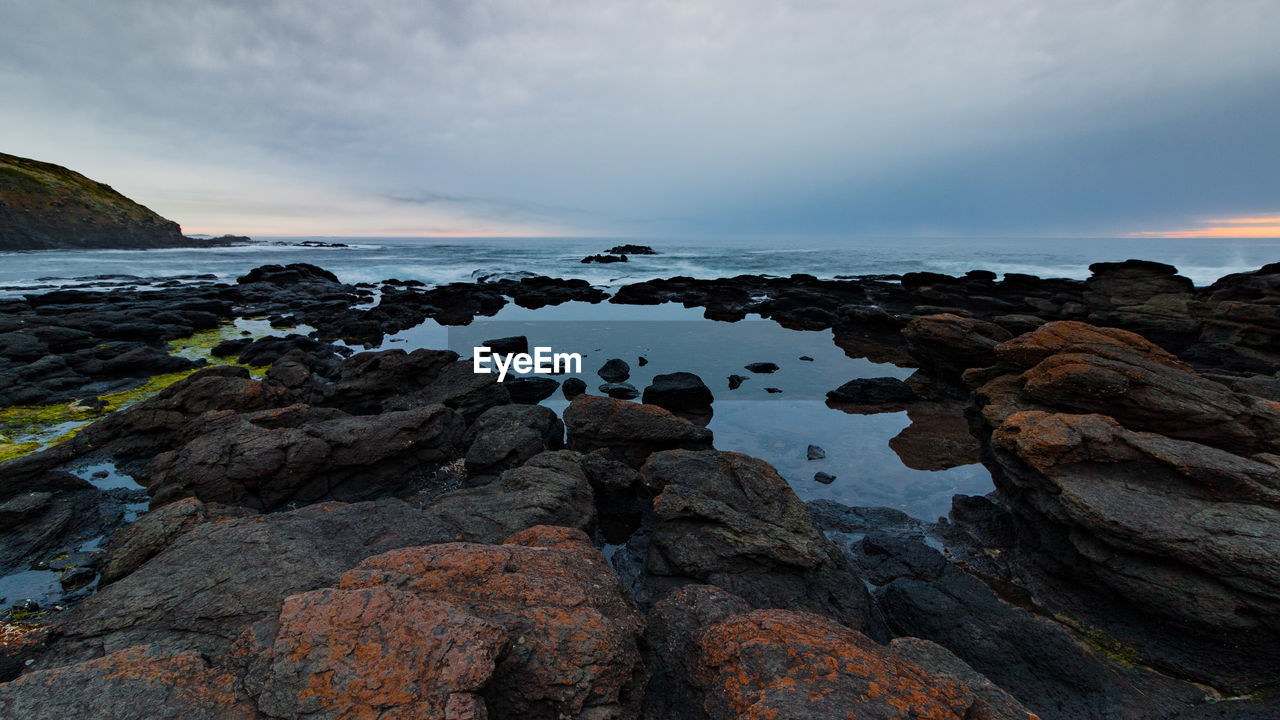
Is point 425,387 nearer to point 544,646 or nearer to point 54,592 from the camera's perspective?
point 54,592

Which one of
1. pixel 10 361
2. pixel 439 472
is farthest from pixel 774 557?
pixel 10 361

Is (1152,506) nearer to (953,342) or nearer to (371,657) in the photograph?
(371,657)

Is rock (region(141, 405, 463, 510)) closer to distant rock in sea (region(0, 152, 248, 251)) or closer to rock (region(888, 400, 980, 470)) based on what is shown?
rock (region(888, 400, 980, 470))

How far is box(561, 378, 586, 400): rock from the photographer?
615 inches

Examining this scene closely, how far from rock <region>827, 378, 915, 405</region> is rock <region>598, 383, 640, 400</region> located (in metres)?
6.11

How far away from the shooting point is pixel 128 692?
3.00 meters

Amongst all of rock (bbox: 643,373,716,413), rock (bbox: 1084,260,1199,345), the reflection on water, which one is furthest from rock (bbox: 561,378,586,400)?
rock (bbox: 1084,260,1199,345)

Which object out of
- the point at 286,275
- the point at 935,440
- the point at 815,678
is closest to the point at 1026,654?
the point at 815,678

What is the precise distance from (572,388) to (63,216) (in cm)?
13291

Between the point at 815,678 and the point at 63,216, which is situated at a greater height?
the point at 63,216

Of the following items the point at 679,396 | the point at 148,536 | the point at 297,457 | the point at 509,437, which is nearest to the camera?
the point at 148,536

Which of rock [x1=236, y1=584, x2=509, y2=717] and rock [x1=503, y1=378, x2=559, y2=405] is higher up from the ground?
rock [x1=236, y1=584, x2=509, y2=717]

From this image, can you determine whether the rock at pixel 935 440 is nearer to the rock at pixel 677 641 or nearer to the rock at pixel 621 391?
the rock at pixel 621 391

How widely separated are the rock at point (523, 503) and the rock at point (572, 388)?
7024 mm
